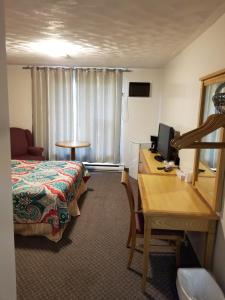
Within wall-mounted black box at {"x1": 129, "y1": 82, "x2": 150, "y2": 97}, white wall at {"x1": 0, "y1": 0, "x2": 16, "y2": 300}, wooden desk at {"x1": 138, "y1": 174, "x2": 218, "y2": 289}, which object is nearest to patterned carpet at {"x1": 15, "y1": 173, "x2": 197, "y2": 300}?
wooden desk at {"x1": 138, "y1": 174, "x2": 218, "y2": 289}

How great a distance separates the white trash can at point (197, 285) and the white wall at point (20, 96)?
4664 millimetres

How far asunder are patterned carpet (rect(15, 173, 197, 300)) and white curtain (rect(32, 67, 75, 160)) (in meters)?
2.61

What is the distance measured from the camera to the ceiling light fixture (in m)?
3.19

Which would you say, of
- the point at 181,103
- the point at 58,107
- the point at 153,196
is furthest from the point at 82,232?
the point at 58,107

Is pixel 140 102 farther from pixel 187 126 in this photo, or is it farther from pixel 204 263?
pixel 204 263

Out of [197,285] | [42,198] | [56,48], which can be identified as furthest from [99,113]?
[197,285]

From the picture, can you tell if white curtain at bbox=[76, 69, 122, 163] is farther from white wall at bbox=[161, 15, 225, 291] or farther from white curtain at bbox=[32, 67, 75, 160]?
white wall at bbox=[161, 15, 225, 291]

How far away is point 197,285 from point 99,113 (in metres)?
4.13

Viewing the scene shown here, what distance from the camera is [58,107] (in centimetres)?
545

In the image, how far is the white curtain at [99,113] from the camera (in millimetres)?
5316

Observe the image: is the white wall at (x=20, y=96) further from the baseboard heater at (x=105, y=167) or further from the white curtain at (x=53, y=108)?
the baseboard heater at (x=105, y=167)

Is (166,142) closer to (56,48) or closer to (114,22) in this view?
(114,22)

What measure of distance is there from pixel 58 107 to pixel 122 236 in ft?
11.2

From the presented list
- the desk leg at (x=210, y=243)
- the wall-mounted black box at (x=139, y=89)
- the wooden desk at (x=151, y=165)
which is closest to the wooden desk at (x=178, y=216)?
the desk leg at (x=210, y=243)
